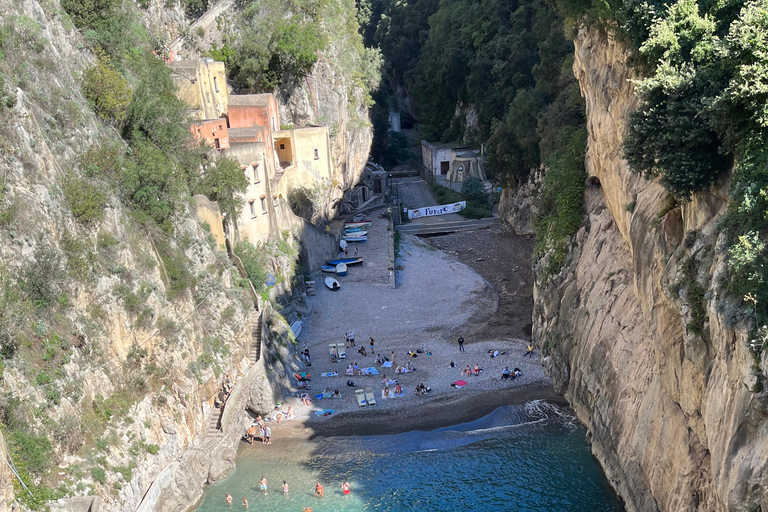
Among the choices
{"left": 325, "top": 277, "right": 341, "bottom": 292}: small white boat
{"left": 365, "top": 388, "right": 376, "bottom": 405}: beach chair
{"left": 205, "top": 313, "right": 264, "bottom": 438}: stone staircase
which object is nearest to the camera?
{"left": 205, "top": 313, "right": 264, "bottom": 438}: stone staircase

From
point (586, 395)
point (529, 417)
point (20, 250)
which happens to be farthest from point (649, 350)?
point (20, 250)

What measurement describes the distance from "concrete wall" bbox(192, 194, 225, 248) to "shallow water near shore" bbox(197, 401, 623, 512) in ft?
32.3

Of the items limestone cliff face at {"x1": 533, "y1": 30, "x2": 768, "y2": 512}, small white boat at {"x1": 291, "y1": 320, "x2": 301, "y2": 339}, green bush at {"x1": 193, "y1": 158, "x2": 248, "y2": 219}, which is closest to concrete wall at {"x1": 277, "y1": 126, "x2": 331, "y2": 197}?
green bush at {"x1": 193, "y1": 158, "x2": 248, "y2": 219}

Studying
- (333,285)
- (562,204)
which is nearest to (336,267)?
(333,285)

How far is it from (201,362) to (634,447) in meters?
15.5

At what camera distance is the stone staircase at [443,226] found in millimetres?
56406

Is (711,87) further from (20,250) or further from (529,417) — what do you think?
(20,250)

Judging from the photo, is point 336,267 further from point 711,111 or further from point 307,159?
point 711,111

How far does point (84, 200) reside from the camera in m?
22.0

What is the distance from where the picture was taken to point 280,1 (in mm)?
49781

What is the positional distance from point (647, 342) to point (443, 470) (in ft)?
27.2

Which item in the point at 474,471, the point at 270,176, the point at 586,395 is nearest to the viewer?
the point at 474,471

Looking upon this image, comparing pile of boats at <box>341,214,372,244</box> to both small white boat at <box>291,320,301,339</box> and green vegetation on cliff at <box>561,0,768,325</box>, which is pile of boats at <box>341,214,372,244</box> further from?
green vegetation on cliff at <box>561,0,768,325</box>

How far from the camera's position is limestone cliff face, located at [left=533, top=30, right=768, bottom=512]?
45.2ft
